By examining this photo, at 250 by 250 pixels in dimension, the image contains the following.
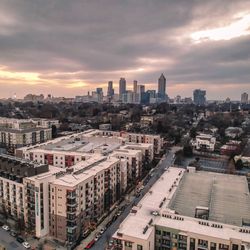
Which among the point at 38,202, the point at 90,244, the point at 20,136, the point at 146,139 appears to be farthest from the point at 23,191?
the point at 20,136

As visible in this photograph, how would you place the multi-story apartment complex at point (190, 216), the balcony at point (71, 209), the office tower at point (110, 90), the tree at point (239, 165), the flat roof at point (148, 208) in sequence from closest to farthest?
1. the multi-story apartment complex at point (190, 216)
2. the flat roof at point (148, 208)
3. the balcony at point (71, 209)
4. the tree at point (239, 165)
5. the office tower at point (110, 90)

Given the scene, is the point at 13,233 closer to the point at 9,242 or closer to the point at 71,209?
the point at 9,242

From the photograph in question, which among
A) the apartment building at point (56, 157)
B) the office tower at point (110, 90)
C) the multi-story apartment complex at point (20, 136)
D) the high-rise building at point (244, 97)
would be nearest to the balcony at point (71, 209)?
the apartment building at point (56, 157)

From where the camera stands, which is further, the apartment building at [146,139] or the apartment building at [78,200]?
the apartment building at [146,139]

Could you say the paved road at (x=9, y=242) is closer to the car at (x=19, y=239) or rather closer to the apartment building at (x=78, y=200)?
the car at (x=19, y=239)

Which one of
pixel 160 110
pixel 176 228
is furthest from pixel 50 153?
pixel 160 110

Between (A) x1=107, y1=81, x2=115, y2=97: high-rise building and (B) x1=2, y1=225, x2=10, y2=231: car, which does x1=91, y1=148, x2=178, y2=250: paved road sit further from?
(A) x1=107, y1=81, x2=115, y2=97: high-rise building

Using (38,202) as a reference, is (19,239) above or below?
below
